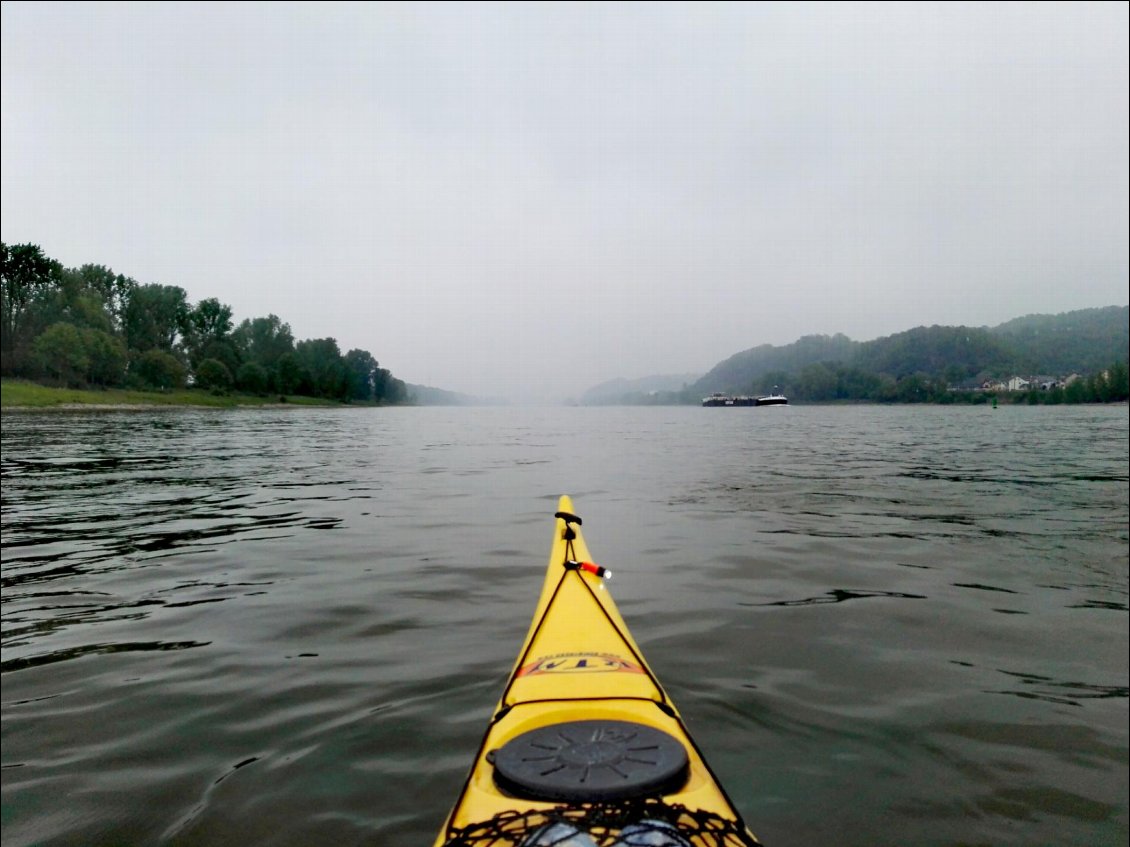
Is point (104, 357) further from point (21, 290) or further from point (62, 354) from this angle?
point (21, 290)

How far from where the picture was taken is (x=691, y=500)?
1388 cm

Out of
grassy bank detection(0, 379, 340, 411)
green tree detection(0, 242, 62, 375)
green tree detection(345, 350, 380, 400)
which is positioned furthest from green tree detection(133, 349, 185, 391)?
green tree detection(345, 350, 380, 400)

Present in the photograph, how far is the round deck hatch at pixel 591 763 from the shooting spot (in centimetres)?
263

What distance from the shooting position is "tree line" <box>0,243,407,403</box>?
15.4m

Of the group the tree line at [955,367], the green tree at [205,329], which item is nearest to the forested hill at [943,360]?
the tree line at [955,367]

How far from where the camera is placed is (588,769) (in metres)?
2.78

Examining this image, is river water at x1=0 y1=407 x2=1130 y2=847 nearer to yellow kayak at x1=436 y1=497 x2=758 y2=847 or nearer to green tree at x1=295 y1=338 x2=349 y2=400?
yellow kayak at x1=436 y1=497 x2=758 y2=847

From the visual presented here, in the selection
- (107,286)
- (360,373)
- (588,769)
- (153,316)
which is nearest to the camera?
(588,769)

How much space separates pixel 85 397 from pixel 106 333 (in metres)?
26.6

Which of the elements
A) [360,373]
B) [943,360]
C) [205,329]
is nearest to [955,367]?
[943,360]

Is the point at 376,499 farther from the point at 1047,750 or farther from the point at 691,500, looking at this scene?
the point at 1047,750

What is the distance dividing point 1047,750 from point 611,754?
9.83ft

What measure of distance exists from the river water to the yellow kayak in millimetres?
687

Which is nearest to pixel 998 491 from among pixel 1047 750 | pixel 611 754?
pixel 1047 750
